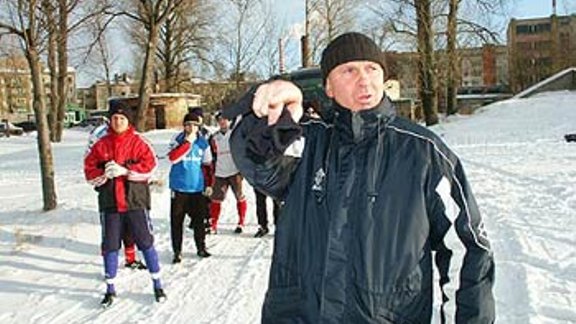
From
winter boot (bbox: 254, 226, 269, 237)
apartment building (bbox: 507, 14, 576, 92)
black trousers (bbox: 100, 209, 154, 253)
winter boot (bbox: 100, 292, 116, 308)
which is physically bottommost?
winter boot (bbox: 100, 292, 116, 308)

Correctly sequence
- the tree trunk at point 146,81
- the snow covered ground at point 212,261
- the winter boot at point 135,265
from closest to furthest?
the snow covered ground at point 212,261 < the winter boot at point 135,265 < the tree trunk at point 146,81

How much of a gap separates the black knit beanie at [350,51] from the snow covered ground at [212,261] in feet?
11.6

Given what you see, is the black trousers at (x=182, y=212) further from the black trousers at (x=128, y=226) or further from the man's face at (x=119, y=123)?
the man's face at (x=119, y=123)

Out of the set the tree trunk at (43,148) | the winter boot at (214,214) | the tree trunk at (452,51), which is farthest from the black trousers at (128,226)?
the tree trunk at (452,51)

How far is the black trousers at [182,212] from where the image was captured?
829 cm

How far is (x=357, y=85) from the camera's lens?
8.37ft

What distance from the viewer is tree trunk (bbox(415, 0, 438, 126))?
32.4 metres

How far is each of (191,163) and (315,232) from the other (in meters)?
5.94

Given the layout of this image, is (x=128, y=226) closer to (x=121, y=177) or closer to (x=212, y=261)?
(x=121, y=177)

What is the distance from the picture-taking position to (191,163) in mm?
8312

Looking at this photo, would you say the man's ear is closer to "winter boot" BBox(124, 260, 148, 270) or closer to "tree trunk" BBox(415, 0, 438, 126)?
"winter boot" BBox(124, 260, 148, 270)

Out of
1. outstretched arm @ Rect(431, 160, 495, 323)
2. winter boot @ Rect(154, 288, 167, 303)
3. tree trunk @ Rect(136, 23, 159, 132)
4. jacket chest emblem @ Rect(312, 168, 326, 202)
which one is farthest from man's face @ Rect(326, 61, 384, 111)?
tree trunk @ Rect(136, 23, 159, 132)

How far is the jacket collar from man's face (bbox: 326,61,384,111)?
23mm

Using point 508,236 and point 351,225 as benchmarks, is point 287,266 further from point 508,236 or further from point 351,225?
point 508,236
